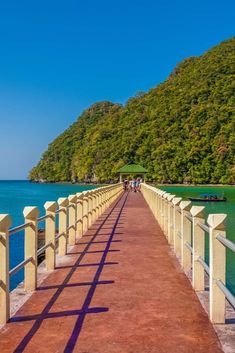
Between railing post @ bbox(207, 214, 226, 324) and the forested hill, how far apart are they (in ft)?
355

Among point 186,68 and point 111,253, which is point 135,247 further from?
point 186,68

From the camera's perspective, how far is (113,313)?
541 centimetres

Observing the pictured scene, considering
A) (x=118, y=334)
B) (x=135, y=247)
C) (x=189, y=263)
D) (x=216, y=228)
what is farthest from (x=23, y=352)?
(x=135, y=247)

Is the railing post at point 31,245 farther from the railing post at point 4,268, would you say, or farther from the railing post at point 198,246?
the railing post at point 198,246

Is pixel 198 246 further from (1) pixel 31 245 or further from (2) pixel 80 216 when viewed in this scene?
(2) pixel 80 216

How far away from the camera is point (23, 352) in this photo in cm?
423

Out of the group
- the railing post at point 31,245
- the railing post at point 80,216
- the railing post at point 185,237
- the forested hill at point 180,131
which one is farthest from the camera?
the forested hill at point 180,131

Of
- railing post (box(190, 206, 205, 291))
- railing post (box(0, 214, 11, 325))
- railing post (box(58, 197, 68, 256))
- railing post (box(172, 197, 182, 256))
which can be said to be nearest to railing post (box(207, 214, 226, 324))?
railing post (box(190, 206, 205, 291))

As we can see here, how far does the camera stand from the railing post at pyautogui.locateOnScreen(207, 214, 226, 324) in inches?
199

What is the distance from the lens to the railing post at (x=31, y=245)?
643 cm

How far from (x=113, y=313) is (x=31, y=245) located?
5.62 feet

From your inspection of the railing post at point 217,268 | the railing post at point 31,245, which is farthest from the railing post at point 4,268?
the railing post at point 217,268

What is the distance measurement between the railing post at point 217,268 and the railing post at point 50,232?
3.55m

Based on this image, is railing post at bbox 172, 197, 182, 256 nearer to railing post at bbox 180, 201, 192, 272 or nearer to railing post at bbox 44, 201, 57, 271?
railing post at bbox 180, 201, 192, 272
